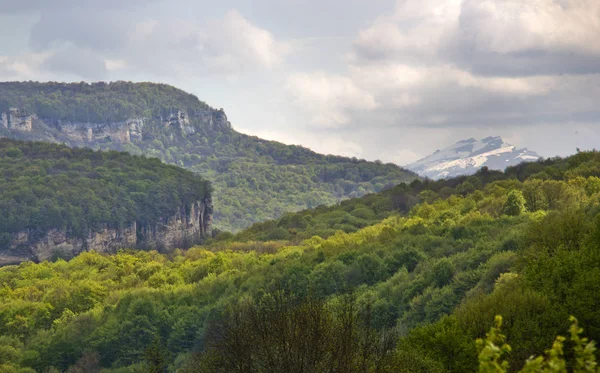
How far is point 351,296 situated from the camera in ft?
138

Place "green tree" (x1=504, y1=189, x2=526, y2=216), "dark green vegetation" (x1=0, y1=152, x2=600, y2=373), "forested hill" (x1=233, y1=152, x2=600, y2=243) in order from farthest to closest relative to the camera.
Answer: "forested hill" (x1=233, y1=152, x2=600, y2=243)
"green tree" (x1=504, y1=189, x2=526, y2=216)
"dark green vegetation" (x1=0, y1=152, x2=600, y2=373)

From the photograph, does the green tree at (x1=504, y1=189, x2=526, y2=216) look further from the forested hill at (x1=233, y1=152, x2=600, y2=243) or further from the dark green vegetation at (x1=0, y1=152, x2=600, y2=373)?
the forested hill at (x1=233, y1=152, x2=600, y2=243)

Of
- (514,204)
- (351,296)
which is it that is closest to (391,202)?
(514,204)

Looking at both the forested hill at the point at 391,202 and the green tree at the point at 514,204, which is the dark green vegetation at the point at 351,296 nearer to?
the green tree at the point at 514,204

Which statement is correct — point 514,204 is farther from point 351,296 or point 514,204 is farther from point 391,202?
point 391,202

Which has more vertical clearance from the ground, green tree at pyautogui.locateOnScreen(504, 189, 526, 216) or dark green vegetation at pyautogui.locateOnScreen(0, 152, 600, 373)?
green tree at pyautogui.locateOnScreen(504, 189, 526, 216)

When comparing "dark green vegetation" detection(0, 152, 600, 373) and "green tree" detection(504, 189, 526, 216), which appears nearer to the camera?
"dark green vegetation" detection(0, 152, 600, 373)

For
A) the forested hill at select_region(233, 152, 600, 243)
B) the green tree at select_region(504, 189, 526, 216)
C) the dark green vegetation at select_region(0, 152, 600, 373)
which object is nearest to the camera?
the dark green vegetation at select_region(0, 152, 600, 373)

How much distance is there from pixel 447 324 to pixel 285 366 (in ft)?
29.9

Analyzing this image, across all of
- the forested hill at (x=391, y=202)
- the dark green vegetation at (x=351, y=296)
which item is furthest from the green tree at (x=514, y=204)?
the forested hill at (x=391, y=202)

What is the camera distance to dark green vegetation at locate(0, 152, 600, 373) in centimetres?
3531

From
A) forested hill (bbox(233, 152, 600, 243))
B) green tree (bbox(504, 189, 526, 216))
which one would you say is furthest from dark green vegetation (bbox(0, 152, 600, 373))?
forested hill (bbox(233, 152, 600, 243))

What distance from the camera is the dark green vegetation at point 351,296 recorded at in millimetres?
35312

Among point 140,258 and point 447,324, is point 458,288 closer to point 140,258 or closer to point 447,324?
point 447,324
